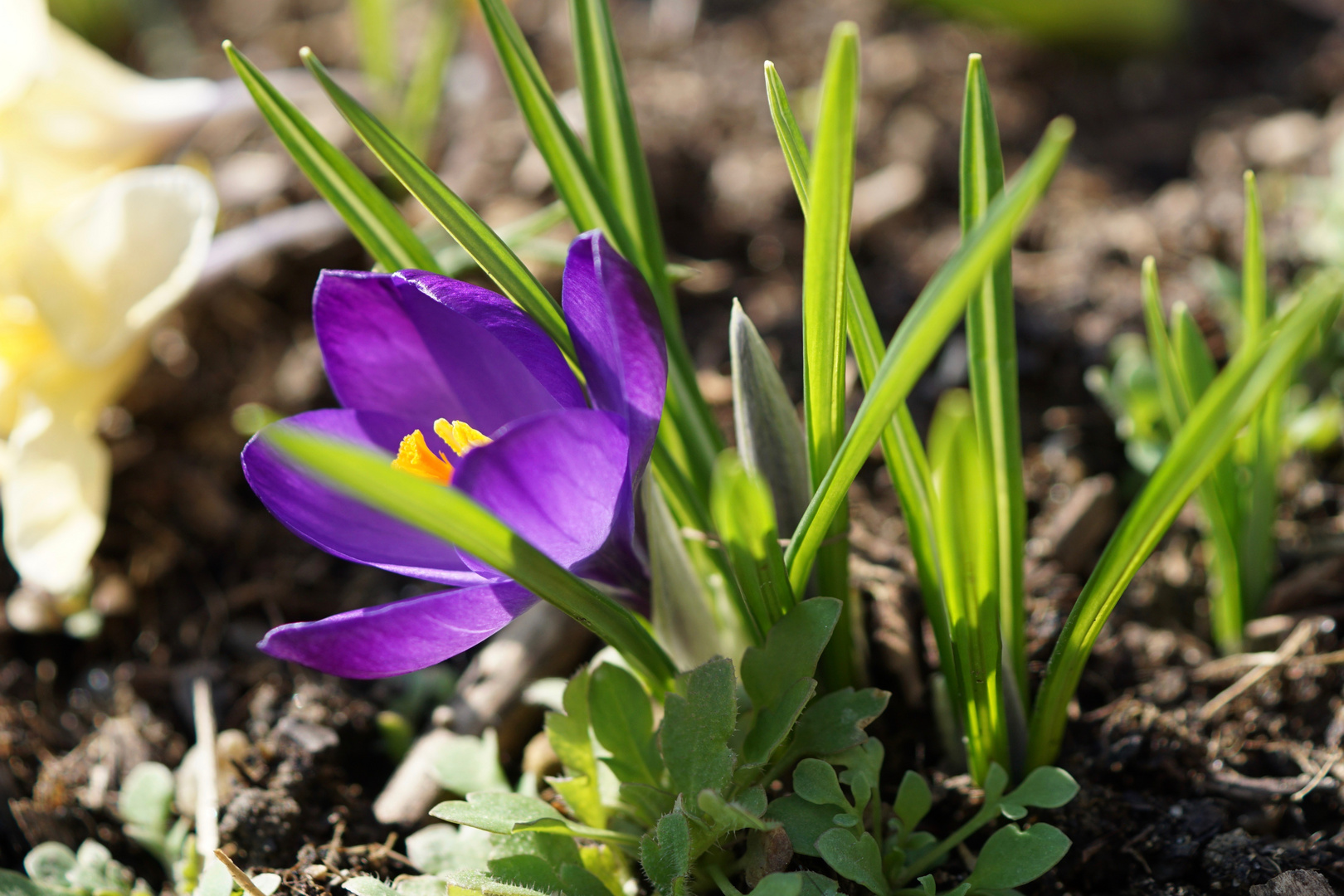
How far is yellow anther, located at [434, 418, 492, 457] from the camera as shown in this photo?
79 centimetres

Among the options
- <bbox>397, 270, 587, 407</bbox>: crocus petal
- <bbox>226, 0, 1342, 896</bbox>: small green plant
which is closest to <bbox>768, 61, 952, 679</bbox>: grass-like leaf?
<bbox>226, 0, 1342, 896</bbox>: small green plant

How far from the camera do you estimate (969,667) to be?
0.82 m

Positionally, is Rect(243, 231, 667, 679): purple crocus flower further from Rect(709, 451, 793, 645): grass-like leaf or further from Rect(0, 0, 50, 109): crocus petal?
Rect(0, 0, 50, 109): crocus petal

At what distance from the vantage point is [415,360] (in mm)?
852

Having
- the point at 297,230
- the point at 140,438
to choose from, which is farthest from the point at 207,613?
the point at 297,230

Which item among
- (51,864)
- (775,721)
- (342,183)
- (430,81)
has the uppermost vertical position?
(430,81)

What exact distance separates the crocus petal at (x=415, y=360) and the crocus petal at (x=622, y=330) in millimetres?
106

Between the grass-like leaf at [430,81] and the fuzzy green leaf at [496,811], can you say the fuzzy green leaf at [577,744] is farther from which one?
the grass-like leaf at [430,81]

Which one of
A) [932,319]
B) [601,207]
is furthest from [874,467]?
[932,319]

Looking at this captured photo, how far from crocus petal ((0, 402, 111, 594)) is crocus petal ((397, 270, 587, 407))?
723 mm

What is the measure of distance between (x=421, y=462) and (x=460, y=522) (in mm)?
245

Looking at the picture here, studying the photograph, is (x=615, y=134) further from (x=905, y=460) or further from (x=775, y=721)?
(x=775, y=721)

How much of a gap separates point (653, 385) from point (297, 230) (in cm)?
122

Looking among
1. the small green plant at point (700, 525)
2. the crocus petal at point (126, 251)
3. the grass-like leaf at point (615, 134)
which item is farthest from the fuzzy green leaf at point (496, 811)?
the crocus petal at point (126, 251)
